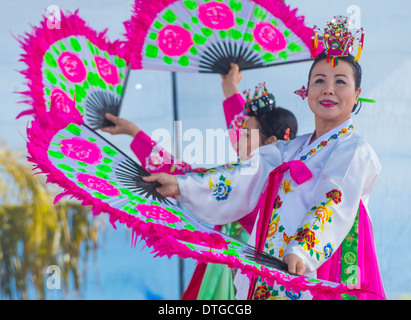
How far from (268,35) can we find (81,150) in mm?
899

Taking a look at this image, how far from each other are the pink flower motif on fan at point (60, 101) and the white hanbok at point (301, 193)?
1.54 feet

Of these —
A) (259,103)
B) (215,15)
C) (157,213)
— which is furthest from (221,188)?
(215,15)

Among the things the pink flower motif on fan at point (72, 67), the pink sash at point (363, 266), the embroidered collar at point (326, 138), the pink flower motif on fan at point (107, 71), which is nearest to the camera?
the pink sash at point (363, 266)

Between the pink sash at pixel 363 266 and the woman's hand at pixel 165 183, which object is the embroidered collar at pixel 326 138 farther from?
the woman's hand at pixel 165 183

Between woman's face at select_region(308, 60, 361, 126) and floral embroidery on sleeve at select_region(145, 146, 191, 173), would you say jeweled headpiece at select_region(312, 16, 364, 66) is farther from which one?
floral embroidery on sleeve at select_region(145, 146, 191, 173)

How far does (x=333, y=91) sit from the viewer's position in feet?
5.41

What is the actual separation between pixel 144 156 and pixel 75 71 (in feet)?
1.37

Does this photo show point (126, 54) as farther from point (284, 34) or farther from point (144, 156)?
point (284, 34)

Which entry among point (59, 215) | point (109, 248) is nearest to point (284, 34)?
point (109, 248)

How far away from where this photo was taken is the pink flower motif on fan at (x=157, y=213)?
1.49m

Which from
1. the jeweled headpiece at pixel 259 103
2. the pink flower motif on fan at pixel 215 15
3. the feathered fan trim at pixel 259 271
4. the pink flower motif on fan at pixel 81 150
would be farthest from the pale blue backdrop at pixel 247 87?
the feathered fan trim at pixel 259 271

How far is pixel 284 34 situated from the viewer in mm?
2203

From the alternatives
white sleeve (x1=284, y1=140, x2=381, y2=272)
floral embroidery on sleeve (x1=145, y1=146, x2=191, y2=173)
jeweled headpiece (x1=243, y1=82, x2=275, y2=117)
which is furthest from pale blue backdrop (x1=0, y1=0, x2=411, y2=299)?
white sleeve (x1=284, y1=140, x2=381, y2=272)

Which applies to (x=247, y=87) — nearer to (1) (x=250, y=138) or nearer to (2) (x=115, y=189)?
(1) (x=250, y=138)
